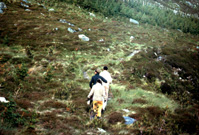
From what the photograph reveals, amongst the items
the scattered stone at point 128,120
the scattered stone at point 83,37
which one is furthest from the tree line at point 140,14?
the scattered stone at point 128,120

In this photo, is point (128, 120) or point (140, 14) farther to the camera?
point (140, 14)

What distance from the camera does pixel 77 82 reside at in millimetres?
13609

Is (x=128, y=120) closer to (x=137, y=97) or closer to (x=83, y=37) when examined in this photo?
(x=137, y=97)

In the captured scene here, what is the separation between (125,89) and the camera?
13500 millimetres

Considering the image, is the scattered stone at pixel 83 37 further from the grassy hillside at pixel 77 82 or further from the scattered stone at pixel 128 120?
the scattered stone at pixel 128 120

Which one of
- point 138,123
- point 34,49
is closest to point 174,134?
point 138,123

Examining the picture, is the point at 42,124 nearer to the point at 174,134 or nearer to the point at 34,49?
the point at 174,134

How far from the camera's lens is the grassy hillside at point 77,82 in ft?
22.1

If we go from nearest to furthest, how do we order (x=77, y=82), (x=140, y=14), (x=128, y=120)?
(x=128, y=120), (x=77, y=82), (x=140, y=14)

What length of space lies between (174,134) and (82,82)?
29.3 feet

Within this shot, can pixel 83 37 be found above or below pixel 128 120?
below

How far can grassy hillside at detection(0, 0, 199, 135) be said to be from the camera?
265 inches

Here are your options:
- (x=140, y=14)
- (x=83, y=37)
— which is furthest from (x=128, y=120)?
(x=140, y=14)

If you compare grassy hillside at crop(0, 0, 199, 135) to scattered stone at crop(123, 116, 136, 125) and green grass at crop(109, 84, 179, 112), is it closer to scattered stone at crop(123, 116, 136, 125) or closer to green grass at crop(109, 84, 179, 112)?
green grass at crop(109, 84, 179, 112)
